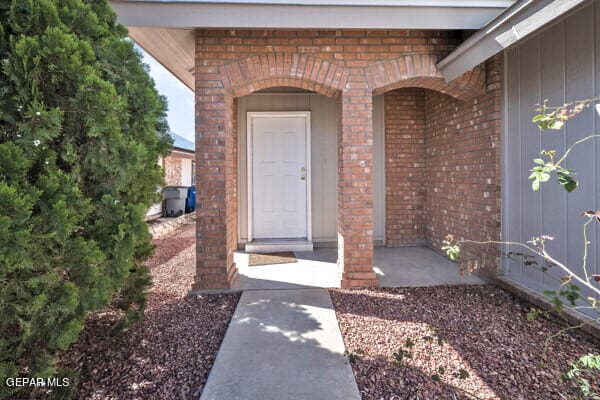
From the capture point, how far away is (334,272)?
12.2 ft

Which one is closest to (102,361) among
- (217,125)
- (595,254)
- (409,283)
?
(217,125)

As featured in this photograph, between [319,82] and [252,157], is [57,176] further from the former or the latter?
[252,157]

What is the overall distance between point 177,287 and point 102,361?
140 cm

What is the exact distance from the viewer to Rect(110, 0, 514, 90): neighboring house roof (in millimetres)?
2822

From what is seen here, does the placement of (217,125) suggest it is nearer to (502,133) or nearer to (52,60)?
(52,60)

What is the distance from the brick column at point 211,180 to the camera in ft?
10.4

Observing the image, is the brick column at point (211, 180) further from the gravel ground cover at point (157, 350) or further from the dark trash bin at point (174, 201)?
the dark trash bin at point (174, 201)

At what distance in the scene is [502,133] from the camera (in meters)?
3.24

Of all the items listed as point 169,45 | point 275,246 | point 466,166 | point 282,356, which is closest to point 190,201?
point 275,246

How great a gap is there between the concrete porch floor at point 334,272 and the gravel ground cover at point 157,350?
1.85 ft

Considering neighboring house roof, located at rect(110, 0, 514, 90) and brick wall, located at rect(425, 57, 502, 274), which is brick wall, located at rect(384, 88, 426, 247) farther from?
neighboring house roof, located at rect(110, 0, 514, 90)

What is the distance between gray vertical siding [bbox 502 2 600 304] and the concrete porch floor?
2.40ft

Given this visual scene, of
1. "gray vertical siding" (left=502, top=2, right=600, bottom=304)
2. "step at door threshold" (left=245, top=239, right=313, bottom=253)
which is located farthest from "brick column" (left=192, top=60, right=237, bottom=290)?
"gray vertical siding" (left=502, top=2, right=600, bottom=304)

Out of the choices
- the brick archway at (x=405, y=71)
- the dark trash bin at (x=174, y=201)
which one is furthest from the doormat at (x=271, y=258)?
the dark trash bin at (x=174, y=201)
